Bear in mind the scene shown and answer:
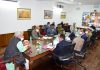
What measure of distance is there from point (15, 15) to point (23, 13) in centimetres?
56

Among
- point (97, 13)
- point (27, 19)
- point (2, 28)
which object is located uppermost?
point (97, 13)

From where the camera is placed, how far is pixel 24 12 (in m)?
6.57

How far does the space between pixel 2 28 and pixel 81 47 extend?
3811 millimetres

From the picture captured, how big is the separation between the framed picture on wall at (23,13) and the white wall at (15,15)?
166 millimetres

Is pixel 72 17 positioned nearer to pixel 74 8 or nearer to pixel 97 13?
pixel 74 8

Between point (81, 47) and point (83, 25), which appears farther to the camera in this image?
point (83, 25)

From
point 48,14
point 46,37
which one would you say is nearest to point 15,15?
point 46,37

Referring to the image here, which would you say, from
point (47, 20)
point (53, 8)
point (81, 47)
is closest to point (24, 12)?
point (47, 20)

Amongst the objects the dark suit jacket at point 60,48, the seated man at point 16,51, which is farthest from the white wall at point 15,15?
the dark suit jacket at point 60,48

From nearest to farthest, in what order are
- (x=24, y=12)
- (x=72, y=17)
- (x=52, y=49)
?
1. (x=52, y=49)
2. (x=24, y=12)
3. (x=72, y=17)

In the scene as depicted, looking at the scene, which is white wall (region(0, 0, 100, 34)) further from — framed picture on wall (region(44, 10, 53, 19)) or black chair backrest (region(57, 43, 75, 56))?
black chair backrest (region(57, 43, 75, 56))

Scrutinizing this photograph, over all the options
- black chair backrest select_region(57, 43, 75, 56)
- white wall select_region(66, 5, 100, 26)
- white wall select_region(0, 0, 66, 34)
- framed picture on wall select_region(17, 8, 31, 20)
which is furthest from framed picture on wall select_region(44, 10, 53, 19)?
black chair backrest select_region(57, 43, 75, 56)

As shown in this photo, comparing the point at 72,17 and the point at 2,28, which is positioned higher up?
the point at 72,17

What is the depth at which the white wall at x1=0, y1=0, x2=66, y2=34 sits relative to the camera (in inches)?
220
